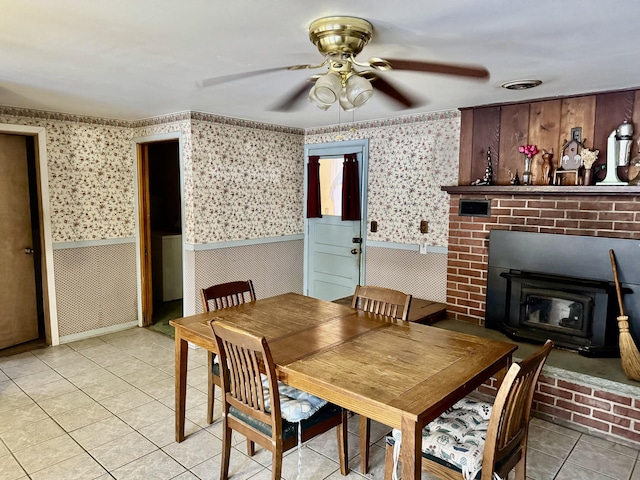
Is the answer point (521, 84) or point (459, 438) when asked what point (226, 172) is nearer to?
point (521, 84)

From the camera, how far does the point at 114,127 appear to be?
4547 millimetres

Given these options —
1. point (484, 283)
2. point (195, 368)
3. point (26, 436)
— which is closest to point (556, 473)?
point (484, 283)

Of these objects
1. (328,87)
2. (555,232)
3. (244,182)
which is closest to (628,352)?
(555,232)

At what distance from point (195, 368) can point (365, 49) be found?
290 cm

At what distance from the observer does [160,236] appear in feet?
19.0

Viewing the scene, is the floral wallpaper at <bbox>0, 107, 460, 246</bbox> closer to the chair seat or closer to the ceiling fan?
the ceiling fan

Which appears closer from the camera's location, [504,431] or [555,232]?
[504,431]

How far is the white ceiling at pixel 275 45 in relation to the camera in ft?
5.64

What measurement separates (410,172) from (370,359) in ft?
8.53

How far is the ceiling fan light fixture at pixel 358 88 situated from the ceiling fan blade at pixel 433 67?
0.95ft

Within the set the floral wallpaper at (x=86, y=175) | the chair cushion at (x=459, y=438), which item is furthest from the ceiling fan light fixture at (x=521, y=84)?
the floral wallpaper at (x=86, y=175)

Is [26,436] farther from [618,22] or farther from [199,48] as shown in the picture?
[618,22]

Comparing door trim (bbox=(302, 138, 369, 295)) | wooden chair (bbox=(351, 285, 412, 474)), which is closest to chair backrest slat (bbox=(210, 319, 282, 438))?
wooden chair (bbox=(351, 285, 412, 474))

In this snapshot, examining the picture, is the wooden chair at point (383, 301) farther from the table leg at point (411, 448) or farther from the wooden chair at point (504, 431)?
the table leg at point (411, 448)
